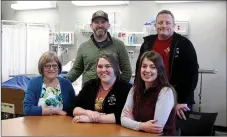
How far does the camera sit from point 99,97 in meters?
1.93

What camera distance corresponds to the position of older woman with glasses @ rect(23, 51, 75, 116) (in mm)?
2037

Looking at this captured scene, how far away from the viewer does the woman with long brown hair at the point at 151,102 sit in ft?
5.22

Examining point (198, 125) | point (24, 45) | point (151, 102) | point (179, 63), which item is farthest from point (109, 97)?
point (24, 45)

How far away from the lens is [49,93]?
207cm

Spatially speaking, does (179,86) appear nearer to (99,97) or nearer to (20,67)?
(99,97)

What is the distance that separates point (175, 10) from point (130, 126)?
3292mm

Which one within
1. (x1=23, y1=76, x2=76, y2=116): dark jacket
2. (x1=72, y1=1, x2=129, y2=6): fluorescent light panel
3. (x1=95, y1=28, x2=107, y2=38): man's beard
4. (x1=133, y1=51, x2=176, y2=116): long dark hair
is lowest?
(x1=23, y1=76, x2=76, y2=116): dark jacket

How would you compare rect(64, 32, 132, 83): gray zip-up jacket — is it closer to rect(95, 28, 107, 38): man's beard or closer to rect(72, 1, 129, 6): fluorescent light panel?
rect(95, 28, 107, 38): man's beard

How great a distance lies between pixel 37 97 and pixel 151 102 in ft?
3.02

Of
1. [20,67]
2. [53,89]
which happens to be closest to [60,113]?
[53,89]

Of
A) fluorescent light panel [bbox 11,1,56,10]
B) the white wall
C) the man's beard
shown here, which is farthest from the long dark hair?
fluorescent light panel [bbox 11,1,56,10]

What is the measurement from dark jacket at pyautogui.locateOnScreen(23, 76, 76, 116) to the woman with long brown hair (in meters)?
0.53

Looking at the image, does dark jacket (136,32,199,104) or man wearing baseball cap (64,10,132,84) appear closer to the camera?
dark jacket (136,32,199,104)

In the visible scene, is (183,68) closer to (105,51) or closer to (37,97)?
(105,51)
